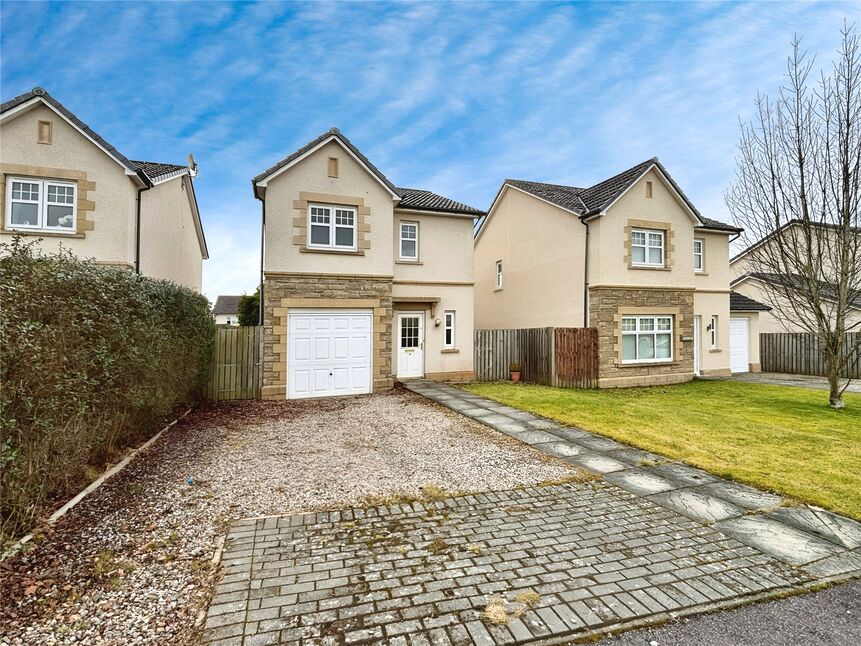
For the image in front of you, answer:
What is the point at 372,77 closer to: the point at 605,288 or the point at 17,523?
the point at 605,288

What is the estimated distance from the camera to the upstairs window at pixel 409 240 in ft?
50.9

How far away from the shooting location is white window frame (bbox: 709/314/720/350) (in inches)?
757

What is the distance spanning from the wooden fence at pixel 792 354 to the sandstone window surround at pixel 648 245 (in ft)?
30.3

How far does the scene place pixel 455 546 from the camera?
384cm

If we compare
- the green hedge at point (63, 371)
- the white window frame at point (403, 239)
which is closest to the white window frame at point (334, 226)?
the white window frame at point (403, 239)

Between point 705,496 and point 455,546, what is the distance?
3360 mm

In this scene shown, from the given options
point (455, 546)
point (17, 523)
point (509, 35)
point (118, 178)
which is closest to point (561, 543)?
point (455, 546)

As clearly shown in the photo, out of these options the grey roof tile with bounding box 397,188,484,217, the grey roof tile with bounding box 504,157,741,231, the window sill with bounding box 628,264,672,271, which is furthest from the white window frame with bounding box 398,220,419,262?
the window sill with bounding box 628,264,672,271

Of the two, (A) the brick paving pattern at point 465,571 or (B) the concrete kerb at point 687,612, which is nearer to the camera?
(B) the concrete kerb at point 687,612

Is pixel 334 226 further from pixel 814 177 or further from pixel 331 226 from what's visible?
pixel 814 177

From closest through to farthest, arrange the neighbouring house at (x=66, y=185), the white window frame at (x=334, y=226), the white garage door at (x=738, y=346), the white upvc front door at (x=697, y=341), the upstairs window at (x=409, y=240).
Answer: the neighbouring house at (x=66, y=185) → the white window frame at (x=334, y=226) → the upstairs window at (x=409, y=240) → the white upvc front door at (x=697, y=341) → the white garage door at (x=738, y=346)

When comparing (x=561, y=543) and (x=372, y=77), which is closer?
(x=561, y=543)

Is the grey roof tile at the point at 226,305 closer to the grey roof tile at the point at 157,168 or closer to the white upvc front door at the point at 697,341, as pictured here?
the grey roof tile at the point at 157,168

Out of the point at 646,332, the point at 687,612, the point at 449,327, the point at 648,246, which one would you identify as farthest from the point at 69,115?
the point at 646,332
